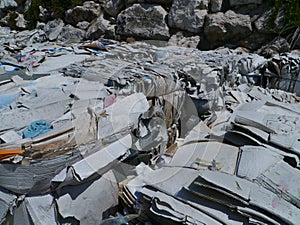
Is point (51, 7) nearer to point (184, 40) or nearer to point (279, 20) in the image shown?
point (184, 40)

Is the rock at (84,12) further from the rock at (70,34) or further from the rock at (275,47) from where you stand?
the rock at (275,47)

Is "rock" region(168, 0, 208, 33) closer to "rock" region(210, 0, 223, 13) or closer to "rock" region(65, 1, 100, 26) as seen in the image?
"rock" region(210, 0, 223, 13)

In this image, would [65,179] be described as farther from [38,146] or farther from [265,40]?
[265,40]

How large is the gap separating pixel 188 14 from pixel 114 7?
2651mm

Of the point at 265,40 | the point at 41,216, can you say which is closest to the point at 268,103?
the point at 41,216

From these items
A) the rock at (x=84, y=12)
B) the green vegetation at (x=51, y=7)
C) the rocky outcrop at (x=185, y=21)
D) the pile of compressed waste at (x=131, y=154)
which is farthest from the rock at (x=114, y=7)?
the pile of compressed waste at (x=131, y=154)

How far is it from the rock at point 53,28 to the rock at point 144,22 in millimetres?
2640

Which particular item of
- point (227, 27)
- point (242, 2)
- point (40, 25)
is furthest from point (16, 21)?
point (242, 2)

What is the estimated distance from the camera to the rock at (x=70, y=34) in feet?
30.9

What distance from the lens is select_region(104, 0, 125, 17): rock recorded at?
8.81 m

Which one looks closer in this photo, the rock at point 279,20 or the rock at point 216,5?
the rock at point 279,20

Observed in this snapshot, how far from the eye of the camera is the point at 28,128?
6.51 ft

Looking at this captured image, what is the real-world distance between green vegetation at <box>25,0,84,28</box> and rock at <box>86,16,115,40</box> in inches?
40.2

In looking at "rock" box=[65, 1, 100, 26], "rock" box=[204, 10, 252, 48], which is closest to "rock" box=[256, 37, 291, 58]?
"rock" box=[204, 10, 252, 48]
